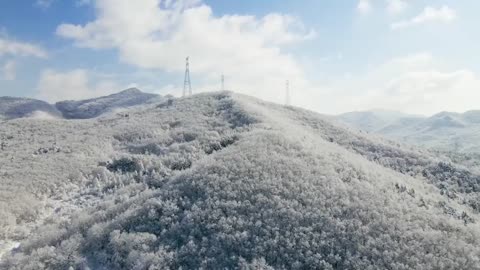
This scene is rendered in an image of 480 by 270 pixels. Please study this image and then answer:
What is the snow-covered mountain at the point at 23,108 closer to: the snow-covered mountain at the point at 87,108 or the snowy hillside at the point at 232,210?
the snow-covered mountain at the point at 87,108

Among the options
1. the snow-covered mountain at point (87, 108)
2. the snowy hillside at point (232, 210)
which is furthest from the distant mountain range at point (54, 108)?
the snowy hillside at point (232, 210)

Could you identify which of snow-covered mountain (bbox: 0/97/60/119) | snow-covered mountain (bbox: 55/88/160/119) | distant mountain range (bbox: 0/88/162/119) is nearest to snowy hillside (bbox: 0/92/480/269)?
snow-covered mountain (bbox: 0/97/60/119)

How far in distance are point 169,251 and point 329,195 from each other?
11.1 metres

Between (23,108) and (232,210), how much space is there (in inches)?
6540

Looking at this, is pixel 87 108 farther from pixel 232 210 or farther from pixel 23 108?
pixel 232 210

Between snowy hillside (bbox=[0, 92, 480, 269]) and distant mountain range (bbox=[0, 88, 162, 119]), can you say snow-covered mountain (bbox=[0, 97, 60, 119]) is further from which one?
snowy hillside (bbox=[0, 92, 480, 269])

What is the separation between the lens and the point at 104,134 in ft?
202

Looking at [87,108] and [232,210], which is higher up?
[87,108]

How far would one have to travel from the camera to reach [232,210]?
28328mm

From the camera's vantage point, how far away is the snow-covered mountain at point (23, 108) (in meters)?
164

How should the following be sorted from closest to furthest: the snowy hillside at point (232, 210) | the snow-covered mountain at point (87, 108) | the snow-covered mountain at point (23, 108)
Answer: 1. the snowy hillside at point (232, 210)
2. the snow-covered mountain at point (23, 108)
3. the snow-covered mountain at point (87, 108)

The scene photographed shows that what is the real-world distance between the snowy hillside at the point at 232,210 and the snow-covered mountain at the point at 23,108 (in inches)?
4900

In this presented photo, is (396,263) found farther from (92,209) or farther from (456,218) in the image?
(92,209)

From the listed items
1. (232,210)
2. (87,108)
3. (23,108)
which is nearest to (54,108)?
(87,108)
